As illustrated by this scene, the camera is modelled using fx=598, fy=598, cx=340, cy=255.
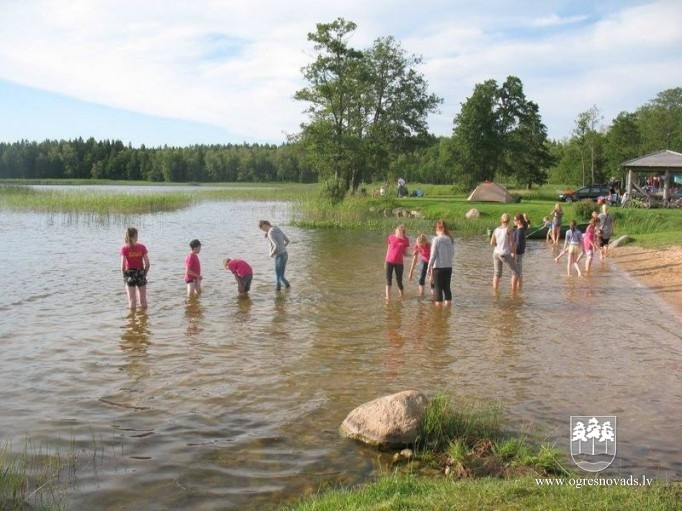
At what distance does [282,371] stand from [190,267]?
18.5ft

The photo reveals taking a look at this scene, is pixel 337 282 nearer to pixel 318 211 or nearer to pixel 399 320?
pixel 399 320

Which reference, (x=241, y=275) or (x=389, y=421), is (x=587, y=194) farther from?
(x=389, y=421)

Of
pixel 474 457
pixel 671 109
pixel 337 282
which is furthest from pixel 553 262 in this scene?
pixel 671 109

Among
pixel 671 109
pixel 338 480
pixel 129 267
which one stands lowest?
pixel 338 480

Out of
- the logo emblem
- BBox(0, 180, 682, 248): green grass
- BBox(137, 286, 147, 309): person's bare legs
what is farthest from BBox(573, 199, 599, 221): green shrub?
the logo emblem

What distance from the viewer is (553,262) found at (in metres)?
20.8

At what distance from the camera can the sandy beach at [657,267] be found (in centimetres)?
1477

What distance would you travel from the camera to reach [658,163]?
115 ft

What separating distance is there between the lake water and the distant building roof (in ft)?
72.8

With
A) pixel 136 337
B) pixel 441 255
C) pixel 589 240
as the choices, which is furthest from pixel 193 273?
pixel 589 240

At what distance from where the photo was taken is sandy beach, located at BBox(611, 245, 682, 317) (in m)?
14.8

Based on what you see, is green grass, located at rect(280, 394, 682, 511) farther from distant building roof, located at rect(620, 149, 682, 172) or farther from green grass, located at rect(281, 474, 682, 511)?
distant building roof, located at rect(620, 149, 682, 172)

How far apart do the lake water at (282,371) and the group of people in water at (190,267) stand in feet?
1.26

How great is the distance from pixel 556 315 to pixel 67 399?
30.4ft
